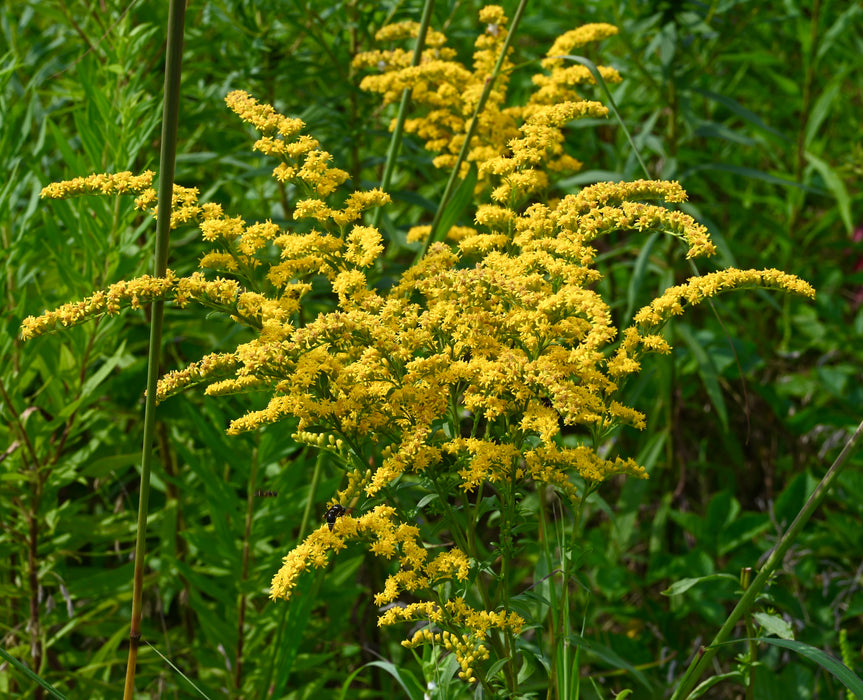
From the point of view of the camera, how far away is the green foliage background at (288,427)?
78.5 inches

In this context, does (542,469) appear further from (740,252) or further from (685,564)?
(740,252)

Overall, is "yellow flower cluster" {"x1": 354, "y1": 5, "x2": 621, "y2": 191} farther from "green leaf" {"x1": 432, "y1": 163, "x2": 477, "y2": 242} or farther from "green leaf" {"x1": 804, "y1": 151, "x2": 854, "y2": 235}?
"green leaf" {"x1": 804, "y1": 151, "x2": 854, "y2": 235}

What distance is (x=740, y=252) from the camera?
301cm

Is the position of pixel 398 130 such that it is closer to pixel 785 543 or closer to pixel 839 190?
pixel 785 543

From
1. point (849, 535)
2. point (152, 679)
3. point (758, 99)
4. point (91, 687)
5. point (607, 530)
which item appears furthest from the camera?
point (758, 99)

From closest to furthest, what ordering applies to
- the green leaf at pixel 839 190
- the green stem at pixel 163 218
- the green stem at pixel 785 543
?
1. the green stem at pixel 163 218
2. the green stem at pixel 785 543
3. the green leaf at pixel 839 190

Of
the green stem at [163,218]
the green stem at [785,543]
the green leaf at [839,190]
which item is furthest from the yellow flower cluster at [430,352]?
the green leaf at [839,190]

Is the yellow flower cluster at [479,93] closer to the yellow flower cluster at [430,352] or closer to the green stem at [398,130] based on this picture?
the green stem at [398,130]

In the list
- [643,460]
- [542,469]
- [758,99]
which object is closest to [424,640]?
[542,469]

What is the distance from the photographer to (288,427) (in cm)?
203

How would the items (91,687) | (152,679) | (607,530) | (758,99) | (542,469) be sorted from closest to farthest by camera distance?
(542,469) → (91,687) → (152,679) → (607,530) → (758,99)

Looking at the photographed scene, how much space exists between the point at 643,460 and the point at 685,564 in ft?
1.19

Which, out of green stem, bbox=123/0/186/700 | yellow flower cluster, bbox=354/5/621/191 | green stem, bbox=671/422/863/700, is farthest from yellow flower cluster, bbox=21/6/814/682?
yellow flower cluster, bbox=354/5/621/191

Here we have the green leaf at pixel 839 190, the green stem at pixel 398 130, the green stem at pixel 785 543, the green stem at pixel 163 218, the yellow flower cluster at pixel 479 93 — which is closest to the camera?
the green stem at pixel 163 218
